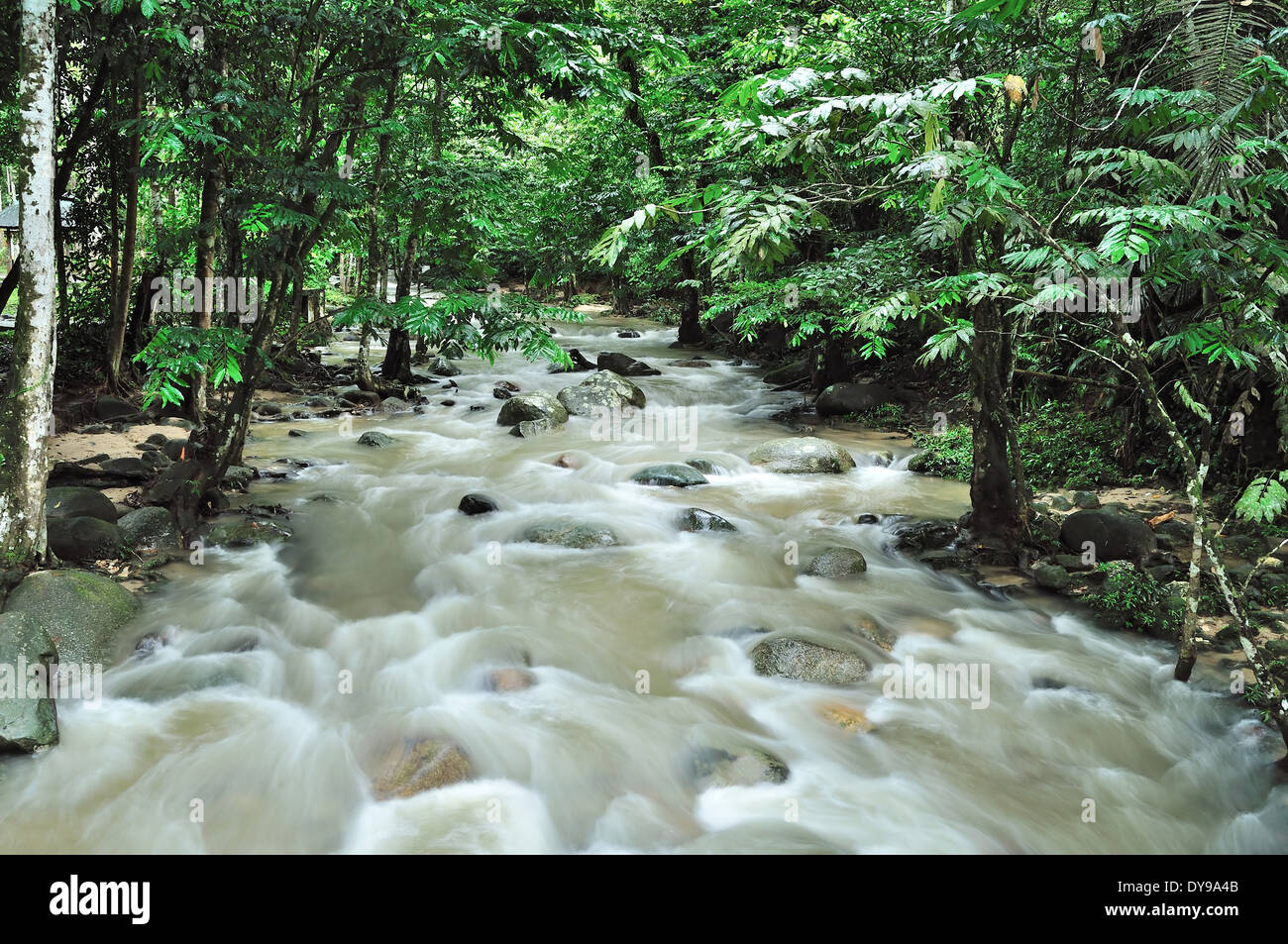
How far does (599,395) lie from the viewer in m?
14.3

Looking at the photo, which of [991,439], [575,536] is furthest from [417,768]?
[991,439]

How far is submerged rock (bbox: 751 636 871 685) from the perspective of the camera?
18.5 ft

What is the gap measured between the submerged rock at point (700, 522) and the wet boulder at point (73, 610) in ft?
16.6

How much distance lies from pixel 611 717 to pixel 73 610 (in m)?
3.70

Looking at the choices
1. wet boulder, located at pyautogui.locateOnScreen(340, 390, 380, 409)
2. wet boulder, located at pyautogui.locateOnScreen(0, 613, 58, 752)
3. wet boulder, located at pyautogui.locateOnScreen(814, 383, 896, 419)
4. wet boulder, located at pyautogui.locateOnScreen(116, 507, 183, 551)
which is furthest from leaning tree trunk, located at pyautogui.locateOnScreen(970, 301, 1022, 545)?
wet boulder, located at pyautogui.locateOnScreen(340, 390, 380, 409)

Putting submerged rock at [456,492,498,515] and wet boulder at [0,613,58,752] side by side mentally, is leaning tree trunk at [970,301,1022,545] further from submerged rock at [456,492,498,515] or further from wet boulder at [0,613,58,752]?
wet boulder at [0,613,58,752]

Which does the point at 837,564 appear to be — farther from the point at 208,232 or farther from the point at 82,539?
the point at 208,232

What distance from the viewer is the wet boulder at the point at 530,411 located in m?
13.1

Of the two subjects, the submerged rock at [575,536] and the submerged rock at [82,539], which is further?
the submerged rock at [575,536]

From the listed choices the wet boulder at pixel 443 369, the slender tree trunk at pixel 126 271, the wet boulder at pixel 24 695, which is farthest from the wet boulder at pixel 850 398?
the wet boulder at pixel 24 695

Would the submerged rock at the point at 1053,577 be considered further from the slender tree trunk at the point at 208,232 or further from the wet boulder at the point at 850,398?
the slender tree trunk at the point at 208,232
